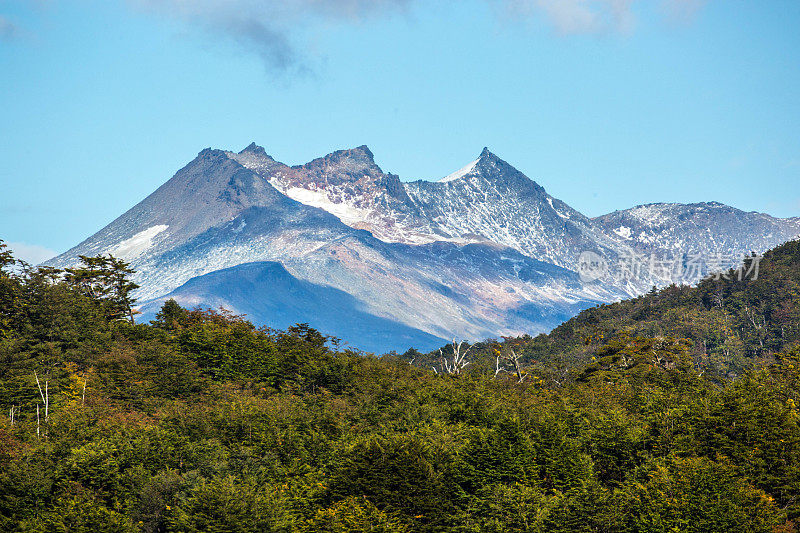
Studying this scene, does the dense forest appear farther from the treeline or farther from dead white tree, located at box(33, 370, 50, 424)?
the treeline

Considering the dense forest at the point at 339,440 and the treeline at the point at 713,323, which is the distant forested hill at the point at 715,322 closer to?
the treeline at the point at 713,323

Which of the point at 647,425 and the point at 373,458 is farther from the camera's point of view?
the point at 647,425

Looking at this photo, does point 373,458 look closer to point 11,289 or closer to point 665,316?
point 11,289

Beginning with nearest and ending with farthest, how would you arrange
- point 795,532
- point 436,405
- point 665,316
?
point 795,532 → point 436,405 → point 665,316

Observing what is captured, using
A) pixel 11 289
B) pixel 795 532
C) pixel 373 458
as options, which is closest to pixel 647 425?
pixel 795 532

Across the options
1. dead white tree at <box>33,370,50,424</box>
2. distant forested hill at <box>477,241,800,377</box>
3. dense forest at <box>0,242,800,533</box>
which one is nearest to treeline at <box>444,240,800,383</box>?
distant forested hill at <box>477,241,800,377</box>

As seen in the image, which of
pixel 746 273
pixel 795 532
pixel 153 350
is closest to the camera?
pixel 795 532

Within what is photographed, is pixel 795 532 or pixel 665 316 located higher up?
pixel 665 316

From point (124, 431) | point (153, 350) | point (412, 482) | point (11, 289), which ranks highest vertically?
point (11, 289)

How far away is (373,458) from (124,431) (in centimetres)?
1909

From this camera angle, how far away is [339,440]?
63.1 meters

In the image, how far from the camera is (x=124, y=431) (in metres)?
60.5

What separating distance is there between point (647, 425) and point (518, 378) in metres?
37.8

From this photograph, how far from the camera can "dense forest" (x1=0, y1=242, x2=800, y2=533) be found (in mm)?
48781
